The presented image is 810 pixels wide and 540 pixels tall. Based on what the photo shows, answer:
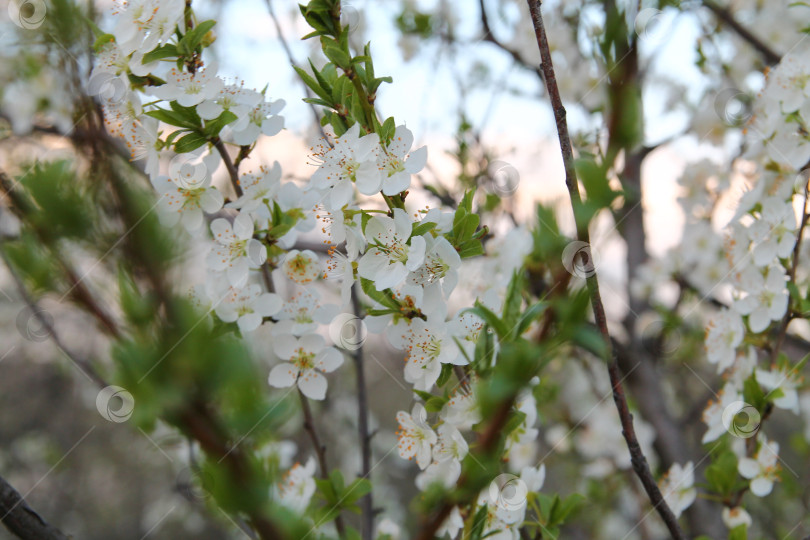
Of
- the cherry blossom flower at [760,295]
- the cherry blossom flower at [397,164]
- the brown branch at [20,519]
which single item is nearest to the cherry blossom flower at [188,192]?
the cherry blossom flower at [397,164]

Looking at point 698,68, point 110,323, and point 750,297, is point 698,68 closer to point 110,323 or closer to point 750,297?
point 750,297

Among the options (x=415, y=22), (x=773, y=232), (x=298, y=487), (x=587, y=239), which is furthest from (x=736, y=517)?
(x=415, y=22)

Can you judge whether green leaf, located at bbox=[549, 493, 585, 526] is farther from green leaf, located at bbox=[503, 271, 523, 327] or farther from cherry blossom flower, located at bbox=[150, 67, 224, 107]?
cherry blossom flower, located at bbox=[150, 67, 224, 107]

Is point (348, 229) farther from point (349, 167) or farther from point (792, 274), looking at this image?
point (792, 274)

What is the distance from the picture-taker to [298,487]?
1142mm

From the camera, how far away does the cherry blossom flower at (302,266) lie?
37.8 inches

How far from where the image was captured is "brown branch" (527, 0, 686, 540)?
540 mm

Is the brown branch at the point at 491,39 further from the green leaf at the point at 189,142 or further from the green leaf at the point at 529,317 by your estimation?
the green leaf at the point at 529,317

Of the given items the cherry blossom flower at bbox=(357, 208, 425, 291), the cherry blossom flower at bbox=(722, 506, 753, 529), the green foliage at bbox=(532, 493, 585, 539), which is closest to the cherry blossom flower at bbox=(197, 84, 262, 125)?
the cherry blossom flower at bbox=(357, 208, 425, 291)

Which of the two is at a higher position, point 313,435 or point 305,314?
point 305,314

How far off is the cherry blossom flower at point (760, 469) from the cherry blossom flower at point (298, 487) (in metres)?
0.80

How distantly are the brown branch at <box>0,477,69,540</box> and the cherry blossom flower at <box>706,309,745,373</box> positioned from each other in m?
1.18

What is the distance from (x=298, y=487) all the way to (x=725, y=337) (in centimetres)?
88

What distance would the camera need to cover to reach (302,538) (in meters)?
0.41
